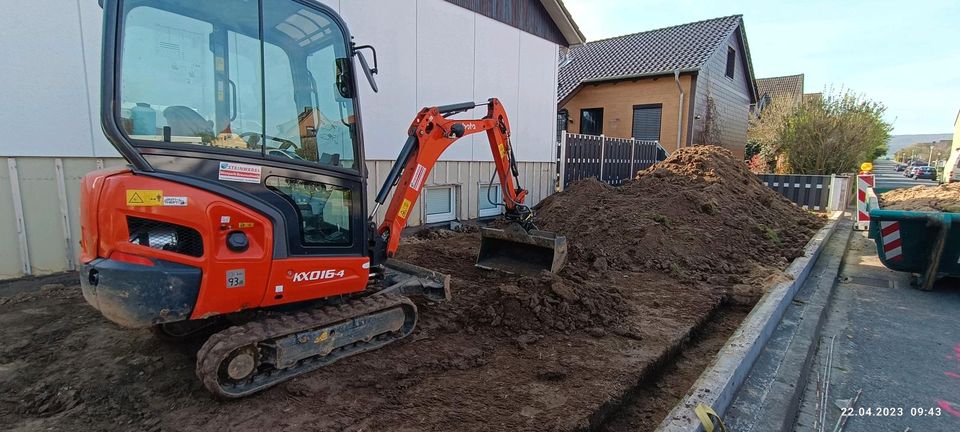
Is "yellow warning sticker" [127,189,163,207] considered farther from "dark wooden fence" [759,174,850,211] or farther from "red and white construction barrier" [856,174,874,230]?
"dark wooden fence" [759,174,850,211]

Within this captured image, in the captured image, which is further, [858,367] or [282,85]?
[858,367]

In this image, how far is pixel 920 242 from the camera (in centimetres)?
541

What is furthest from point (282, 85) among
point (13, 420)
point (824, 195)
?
point (824, 195)

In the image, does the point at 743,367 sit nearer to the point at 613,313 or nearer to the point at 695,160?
the point at 613,313

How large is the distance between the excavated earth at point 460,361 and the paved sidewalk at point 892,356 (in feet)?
2.63

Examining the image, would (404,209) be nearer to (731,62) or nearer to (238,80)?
(238,80)

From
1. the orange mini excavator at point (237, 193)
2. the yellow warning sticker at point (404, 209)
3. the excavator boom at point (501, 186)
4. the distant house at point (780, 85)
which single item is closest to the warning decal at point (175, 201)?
the orange mini excavator at point (237, 193)

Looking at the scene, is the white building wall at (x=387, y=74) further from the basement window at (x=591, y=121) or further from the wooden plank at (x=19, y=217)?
the basement window at (x=591, y=121)

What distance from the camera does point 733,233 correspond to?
277 inches

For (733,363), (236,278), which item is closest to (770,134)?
(733,363)

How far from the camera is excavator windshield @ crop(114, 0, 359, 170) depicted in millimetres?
2541

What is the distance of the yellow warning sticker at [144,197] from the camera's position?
7.86 ft

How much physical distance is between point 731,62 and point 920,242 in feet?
57.0

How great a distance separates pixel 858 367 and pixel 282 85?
4.91 meters
